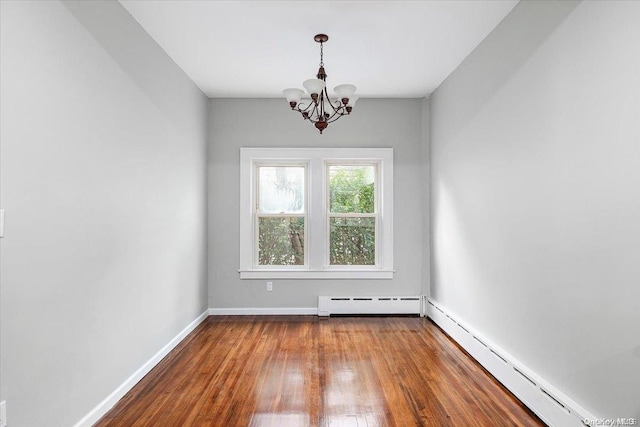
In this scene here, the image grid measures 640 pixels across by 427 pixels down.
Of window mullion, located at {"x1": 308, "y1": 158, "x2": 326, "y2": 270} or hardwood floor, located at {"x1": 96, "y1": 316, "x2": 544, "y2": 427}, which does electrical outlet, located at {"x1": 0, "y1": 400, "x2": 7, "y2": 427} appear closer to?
hardwood floor, located at {"x1": 96, "y1": 316, "x2": 544, "y2": 427}

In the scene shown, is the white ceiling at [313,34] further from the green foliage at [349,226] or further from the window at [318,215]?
the green foliage at [349,226]

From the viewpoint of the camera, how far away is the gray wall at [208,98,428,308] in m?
5.05

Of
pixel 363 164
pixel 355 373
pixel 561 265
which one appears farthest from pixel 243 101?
pixel 561 265

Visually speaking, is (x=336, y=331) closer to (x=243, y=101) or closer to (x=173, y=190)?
(x=173, y=190)

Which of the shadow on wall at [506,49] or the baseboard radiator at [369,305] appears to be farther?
the baseboard radiator at [369,305]

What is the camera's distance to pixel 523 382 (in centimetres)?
267

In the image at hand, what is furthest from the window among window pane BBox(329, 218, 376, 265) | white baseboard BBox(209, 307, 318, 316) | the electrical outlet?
the electrical outlet

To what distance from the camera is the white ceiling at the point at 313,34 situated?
2.89 m

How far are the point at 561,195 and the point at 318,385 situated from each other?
6.73ft

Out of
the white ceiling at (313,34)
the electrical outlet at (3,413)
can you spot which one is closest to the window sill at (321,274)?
the white ceiling at (313,34)

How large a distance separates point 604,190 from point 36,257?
2831 millimetres

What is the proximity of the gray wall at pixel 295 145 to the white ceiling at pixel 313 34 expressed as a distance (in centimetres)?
55

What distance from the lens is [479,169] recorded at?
3.46m

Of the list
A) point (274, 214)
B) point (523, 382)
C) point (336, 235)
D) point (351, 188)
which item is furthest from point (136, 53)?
point (523, 382)
